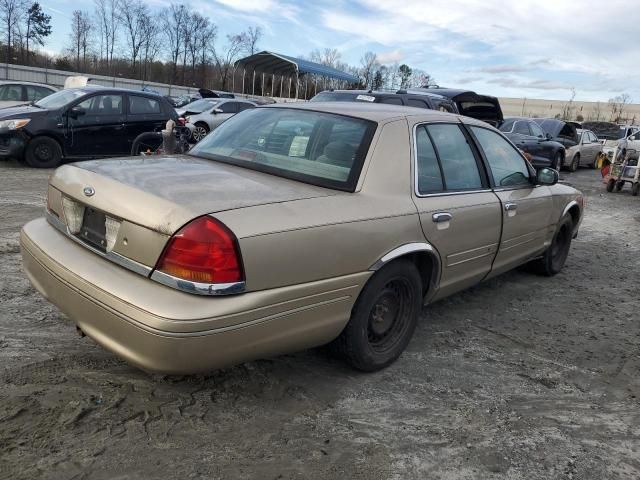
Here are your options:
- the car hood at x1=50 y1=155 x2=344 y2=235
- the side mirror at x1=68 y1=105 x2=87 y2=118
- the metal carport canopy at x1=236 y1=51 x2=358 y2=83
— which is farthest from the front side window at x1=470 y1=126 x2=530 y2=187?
the metal carport canopy at x1=236 y1=51 x2=358 y2=83

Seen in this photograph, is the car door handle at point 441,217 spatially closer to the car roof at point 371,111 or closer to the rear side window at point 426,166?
the rear side window at point 426,166

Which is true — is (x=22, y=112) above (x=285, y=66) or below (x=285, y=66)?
below

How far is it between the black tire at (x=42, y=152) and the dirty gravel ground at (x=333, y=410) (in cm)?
609

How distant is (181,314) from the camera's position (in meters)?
2.28

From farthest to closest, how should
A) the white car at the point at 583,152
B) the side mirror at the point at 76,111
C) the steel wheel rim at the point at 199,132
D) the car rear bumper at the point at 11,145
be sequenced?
the white car at the point at 583,152, the steel wheel rim at the point at 199,132, the side mirror at the point at 76,111, the car rear bumper at the point at 11,145

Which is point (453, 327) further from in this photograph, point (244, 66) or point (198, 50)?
point (198, 50)

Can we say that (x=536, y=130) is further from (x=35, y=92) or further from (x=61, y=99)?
(x=35, y=92)

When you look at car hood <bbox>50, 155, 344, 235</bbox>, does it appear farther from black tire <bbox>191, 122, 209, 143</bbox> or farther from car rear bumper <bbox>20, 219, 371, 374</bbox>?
black tire <bbox>191, 122, 209, 143</bbox>

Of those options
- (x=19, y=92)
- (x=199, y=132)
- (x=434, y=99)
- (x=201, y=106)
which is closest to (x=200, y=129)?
(x=199, y=132)

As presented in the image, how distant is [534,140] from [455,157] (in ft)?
39.4

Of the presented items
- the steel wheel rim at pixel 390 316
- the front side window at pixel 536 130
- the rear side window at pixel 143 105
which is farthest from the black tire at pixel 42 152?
the front side window at pixel 536 130

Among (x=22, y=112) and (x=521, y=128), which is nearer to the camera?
(x=22, y=112)

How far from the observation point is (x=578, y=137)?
58.4 feet

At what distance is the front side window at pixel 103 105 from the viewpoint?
988cm
